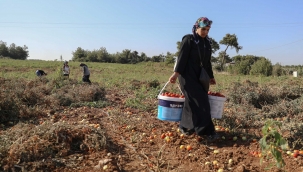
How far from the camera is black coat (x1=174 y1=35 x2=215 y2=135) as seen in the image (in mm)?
3277

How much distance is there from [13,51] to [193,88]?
219 feet

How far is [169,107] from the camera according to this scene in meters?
3.37

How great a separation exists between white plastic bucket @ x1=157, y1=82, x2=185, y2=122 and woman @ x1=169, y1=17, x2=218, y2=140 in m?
0.08

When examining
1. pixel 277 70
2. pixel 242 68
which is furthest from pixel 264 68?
pixel 242 68

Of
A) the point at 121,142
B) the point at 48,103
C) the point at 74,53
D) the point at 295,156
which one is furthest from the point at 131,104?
the point at 74,53

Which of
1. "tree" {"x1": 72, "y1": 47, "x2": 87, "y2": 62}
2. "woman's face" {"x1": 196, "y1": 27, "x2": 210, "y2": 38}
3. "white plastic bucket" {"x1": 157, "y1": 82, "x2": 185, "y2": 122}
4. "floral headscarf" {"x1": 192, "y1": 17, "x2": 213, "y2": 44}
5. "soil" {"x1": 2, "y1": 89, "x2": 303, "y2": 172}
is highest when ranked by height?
"tree" {"x1": 72, "y1": 47, "x2": 87, "y2": 62}

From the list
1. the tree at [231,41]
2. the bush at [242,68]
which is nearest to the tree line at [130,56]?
the tree at [231,41]

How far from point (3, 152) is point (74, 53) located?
200 feet

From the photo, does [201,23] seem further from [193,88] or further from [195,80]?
[193,88]

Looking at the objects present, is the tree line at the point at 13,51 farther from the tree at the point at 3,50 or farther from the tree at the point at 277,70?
the tree at the point at 277,70

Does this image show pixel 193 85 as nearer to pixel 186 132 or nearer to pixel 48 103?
pixel 186 132

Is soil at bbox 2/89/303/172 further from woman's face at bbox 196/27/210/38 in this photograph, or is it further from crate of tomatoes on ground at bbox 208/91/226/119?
woman's face at bbox 196/27/210/38

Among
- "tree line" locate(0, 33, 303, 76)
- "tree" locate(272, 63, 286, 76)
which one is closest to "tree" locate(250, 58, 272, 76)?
"tree" locate(272, 63, 286, 76)

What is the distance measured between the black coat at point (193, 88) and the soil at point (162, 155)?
0.24m
